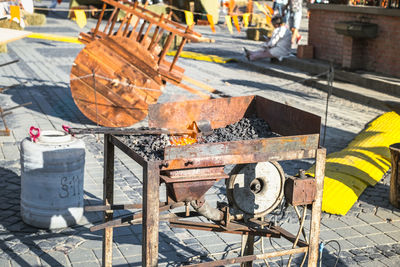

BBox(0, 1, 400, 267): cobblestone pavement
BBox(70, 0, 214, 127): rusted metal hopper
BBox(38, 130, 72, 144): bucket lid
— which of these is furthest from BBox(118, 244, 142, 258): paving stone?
BBox(70, 0, 214, 127): rusted metal hopper

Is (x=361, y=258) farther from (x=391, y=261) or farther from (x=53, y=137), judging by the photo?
(x=53, y=137)

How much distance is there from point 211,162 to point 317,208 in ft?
3.39

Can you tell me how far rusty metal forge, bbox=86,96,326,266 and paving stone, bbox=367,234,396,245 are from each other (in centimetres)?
163

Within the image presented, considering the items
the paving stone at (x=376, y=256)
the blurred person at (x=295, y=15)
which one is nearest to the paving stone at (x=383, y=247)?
the paving stone at (x=376, y=256)

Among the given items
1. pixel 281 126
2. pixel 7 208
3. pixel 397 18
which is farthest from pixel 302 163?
pixel 397 18

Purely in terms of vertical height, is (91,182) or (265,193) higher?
(265,193)

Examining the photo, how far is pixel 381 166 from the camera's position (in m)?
8.21

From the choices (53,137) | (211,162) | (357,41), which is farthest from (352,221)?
(357,41)

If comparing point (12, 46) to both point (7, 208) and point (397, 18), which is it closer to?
point (397, 18)

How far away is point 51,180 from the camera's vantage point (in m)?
6.00

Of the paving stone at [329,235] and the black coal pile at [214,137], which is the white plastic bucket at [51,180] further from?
the paving stone at [329,235]

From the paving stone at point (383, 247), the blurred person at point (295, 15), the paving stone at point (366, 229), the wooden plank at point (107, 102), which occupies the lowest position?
the paving stone at point (383, 247)

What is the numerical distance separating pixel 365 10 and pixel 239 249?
10102 mm

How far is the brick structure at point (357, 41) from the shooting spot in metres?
13.6
